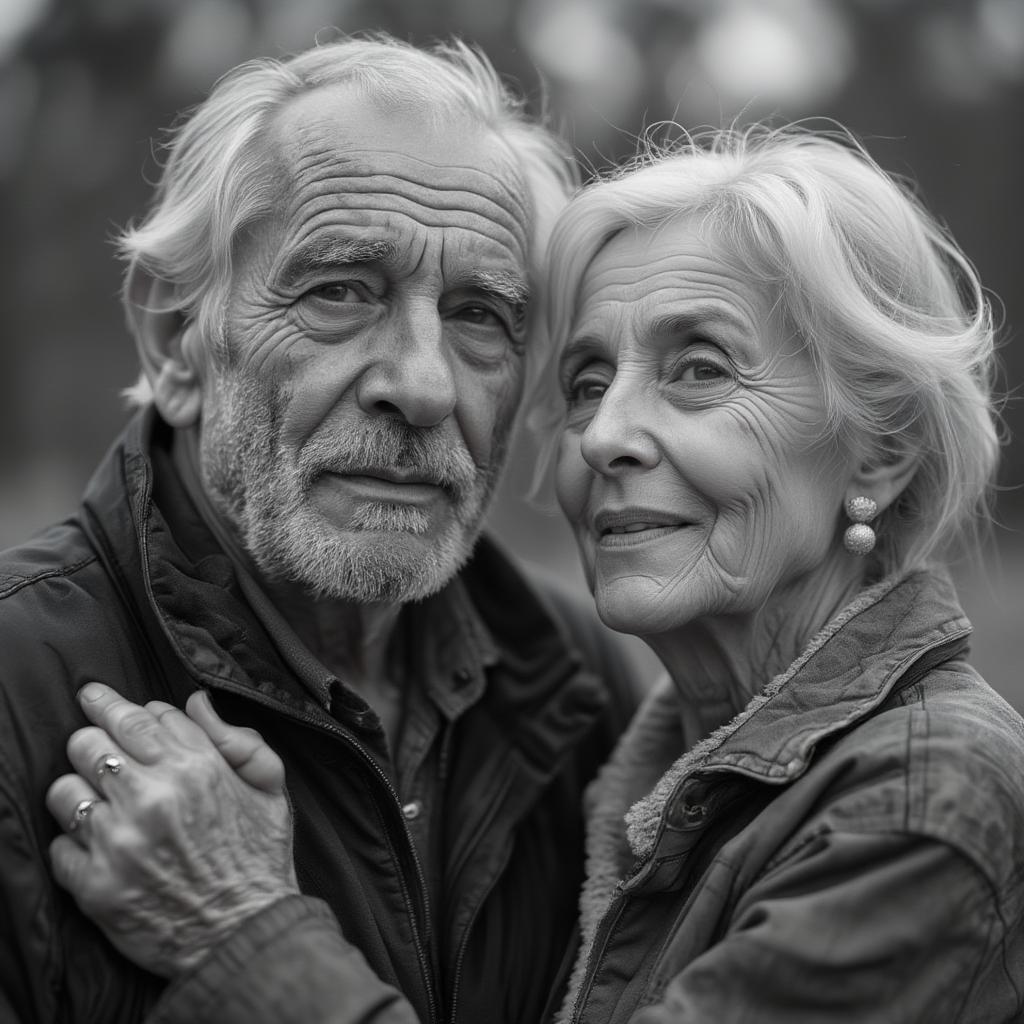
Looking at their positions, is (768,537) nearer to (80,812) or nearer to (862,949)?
(862,949)

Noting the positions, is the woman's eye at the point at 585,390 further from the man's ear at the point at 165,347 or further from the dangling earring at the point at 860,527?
the man's ear at the point at 165,347

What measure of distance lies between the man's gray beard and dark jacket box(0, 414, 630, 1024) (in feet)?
0.41

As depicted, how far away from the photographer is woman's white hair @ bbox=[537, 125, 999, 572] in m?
2.56

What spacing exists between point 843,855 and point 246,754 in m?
1.10

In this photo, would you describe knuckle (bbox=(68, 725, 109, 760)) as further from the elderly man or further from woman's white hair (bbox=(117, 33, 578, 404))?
woman's white hair (bbox=(117, 33, 578, 404))

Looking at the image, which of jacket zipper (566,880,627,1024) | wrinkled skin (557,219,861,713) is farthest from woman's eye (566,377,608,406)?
jacket zipper (566,880,627,1024)

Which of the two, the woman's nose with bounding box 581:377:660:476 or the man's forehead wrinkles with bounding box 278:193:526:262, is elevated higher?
the man's forehead wrinkles with bounding box 278:193:526:262

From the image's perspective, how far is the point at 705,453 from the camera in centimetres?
255

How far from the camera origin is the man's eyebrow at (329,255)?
2.76 m

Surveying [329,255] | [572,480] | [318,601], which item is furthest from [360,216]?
[318,601]

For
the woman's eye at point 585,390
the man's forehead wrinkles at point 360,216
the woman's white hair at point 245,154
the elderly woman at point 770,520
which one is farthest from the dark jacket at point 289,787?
the woman's eye at point 585,390

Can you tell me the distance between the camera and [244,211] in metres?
2.84

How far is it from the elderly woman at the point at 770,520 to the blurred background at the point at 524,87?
6200 mm

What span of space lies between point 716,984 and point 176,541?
153 cm
